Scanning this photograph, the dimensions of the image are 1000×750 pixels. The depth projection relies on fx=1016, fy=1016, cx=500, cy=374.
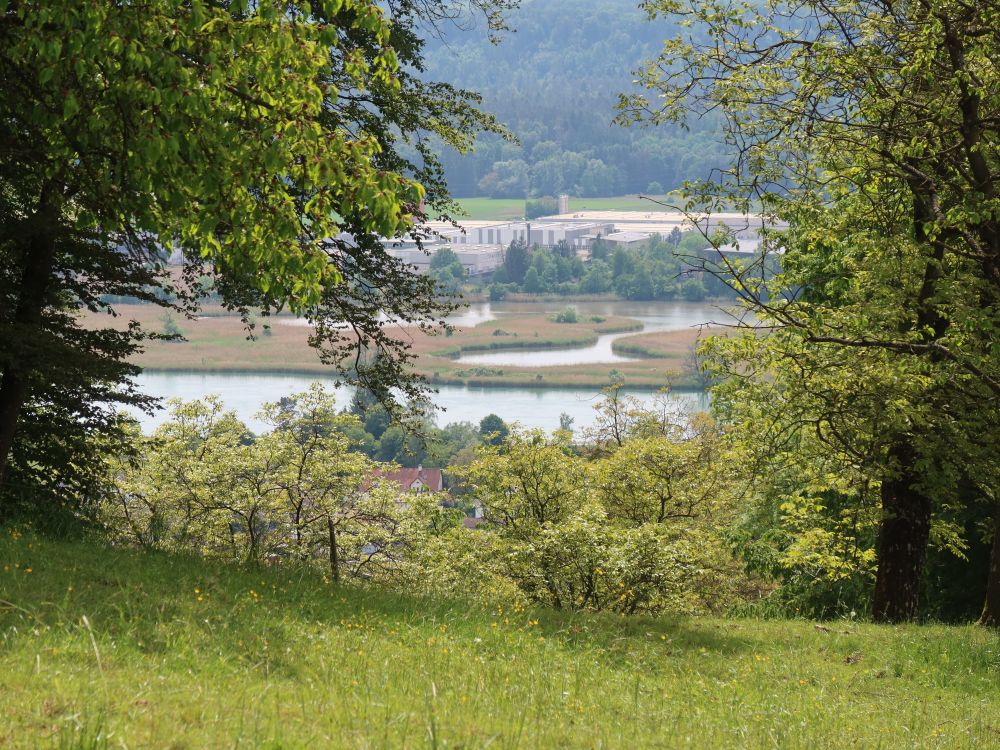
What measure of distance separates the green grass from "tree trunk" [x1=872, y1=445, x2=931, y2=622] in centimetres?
248

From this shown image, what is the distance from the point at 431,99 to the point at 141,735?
9760 mm

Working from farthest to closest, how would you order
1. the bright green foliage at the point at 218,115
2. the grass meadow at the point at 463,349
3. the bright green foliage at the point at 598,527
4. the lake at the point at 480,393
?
the grass meadow at the point at 463,349 → the lake at the point at 480,393 → the bright green foliage at the point at 598,527 → the bright green foliage at the point at 218,115

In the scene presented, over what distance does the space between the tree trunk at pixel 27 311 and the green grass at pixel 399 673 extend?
5.96ft

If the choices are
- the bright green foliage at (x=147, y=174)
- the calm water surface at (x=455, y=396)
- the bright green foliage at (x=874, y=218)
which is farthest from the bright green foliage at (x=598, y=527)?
the calm water surface at (x=455, y=396)

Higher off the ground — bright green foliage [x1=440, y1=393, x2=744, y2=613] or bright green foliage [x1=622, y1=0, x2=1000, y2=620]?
bright green foliage [x1=622, y1=0, x2=1000, y2=620]

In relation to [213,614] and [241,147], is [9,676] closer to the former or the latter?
[213,614]

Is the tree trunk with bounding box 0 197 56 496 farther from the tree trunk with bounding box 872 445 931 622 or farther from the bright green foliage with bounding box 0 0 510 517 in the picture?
the tree trunk with bounding box 872 445 931 622

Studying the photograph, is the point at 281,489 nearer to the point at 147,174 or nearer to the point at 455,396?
the point at 147,174

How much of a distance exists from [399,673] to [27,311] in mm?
6715

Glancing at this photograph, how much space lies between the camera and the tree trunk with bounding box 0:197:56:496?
9781 millimetres

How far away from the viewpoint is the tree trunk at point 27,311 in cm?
978

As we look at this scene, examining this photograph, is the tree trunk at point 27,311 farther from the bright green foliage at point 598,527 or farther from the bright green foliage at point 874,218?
the bright green foliage at point 874,218

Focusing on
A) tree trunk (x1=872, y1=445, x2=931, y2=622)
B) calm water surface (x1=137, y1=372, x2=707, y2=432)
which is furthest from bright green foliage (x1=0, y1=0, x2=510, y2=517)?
calm water surface (x1=137, y1=372, x2=707, y2=432)

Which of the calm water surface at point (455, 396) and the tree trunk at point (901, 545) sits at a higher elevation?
the tree trunk at point (901, 545)
